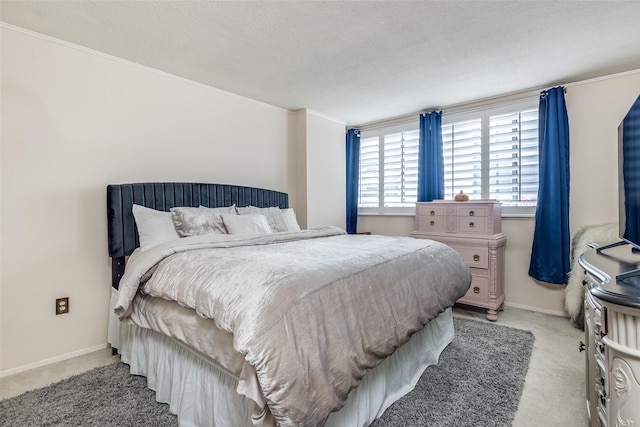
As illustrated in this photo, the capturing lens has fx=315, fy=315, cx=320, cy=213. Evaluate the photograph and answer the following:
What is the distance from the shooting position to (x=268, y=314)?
112 centimetres

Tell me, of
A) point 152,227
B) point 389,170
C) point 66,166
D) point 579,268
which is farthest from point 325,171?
point 579,268

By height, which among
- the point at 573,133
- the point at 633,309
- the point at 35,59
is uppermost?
the point at 35,59

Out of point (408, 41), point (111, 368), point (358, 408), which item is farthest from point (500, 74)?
point (111, 368)

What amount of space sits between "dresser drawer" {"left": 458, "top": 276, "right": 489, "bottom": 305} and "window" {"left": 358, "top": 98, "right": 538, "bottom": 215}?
900 millimetres

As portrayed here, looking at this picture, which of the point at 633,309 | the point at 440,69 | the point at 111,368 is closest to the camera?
the point at 633,309

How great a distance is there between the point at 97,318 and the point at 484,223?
143 inches

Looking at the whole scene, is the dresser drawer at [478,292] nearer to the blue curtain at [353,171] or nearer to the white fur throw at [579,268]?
the white fur throw at [579,268]

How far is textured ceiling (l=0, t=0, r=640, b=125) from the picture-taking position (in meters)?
1.98

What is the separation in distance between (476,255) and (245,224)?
92.3 inches

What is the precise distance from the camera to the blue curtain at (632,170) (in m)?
1.34

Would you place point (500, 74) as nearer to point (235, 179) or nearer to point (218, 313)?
point (235, 179)

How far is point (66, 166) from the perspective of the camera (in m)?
2.38

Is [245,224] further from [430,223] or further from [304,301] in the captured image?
[430,223]

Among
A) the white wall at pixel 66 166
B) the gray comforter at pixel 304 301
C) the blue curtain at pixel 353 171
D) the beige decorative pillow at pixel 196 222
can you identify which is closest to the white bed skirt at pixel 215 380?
the gray comforter at pixel 304 301
